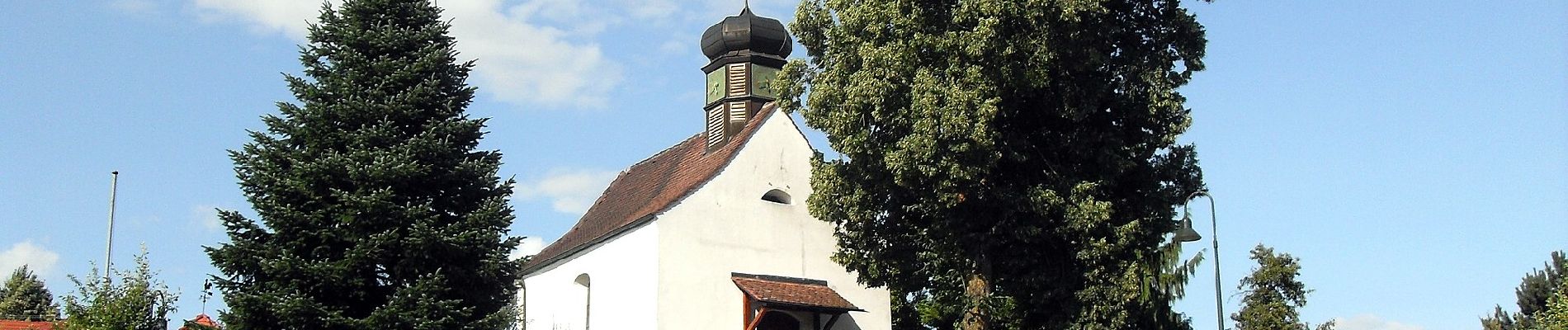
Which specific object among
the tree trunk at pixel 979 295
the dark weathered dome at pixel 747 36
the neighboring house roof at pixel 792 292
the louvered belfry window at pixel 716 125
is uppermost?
the dark weathered dome at pixel 747 36

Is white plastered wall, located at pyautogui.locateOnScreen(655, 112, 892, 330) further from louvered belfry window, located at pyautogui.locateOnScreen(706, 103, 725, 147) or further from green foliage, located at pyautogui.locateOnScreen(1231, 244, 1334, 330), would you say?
green foliage, located at pyautogui.locateOnScreen(1231, 244, 1334, 330)

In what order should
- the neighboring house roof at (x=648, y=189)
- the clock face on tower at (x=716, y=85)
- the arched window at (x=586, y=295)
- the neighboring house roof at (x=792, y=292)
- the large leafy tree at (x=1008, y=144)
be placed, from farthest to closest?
the clock face on tower at (x=716, y=85)
the arched window at (x=586, y=295)
the neighboring house roof at (x=648, y=189)
the neighboring house roof at (x=792, y=292)
the large leafy tree at (x=1008, y=144)

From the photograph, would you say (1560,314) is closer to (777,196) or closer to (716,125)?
(777,196)

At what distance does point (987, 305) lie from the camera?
2448 centimetres

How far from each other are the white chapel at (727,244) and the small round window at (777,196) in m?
0.02

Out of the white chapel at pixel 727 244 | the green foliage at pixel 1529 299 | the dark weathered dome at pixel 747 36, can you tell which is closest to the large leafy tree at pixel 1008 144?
the white chapel at pixel 727 244

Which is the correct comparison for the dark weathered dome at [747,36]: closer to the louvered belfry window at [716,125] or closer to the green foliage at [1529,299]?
the louvered belfry window at [716,125]

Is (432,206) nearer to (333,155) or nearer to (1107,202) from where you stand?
(333,155)

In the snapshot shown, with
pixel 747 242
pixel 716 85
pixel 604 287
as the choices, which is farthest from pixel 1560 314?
A: pixel 604 287

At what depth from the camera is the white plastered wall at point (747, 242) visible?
28.9m

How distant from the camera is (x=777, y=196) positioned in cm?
3106

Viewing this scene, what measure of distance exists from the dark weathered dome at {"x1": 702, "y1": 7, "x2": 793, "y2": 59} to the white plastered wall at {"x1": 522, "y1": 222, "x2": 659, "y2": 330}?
Result: 18.4 feet

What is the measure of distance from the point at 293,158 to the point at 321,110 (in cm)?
69

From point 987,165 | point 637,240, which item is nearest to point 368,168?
point 987,165
